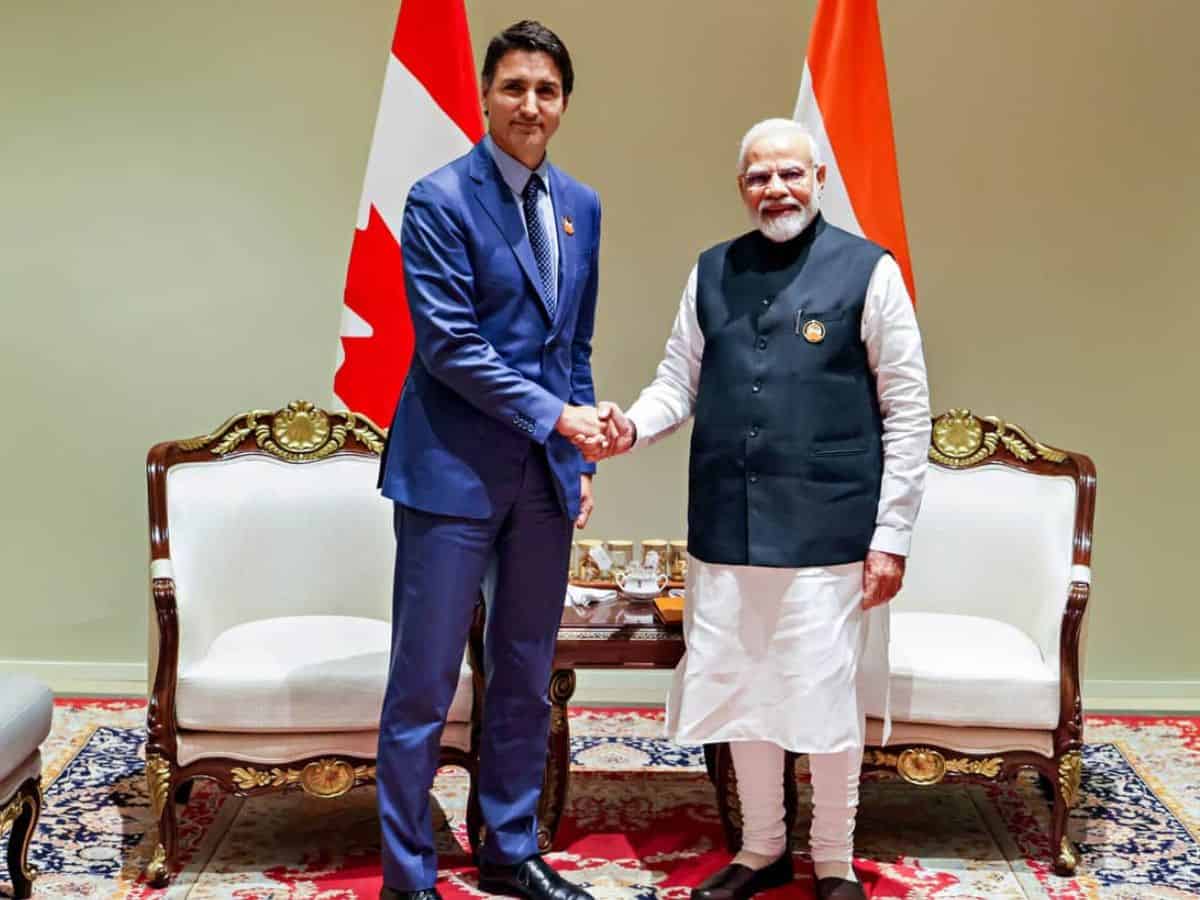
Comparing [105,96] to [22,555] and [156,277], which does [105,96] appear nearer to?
[156,277]

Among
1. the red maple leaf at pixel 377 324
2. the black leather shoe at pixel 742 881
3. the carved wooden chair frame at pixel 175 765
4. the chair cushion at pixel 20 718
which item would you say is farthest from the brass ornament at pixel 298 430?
the black leather shoe at pixel 742 881

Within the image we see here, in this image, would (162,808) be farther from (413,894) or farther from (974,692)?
(974,692)

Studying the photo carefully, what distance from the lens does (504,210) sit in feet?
8.95

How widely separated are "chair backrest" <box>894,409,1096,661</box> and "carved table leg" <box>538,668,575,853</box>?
113 cm

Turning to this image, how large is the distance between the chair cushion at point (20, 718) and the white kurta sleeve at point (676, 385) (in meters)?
1.40

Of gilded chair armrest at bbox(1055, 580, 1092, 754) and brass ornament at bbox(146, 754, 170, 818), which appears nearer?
brass ornament at bbox(146, 754, 170, 818)

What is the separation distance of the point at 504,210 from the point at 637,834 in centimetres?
161

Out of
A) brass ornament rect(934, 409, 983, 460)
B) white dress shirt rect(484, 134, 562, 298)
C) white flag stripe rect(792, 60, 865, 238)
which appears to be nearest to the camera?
white dress shirt rect(484, 134, 562, 298)

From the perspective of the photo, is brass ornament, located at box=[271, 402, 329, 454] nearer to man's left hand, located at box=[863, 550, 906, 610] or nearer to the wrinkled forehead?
the wrinkled forehead

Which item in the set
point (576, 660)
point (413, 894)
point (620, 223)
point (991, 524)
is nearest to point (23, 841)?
point (413, 894)

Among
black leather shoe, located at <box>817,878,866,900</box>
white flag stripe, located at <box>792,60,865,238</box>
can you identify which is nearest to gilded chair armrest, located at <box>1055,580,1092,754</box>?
black leather shoe, located at <box>817,878,866,900</box>

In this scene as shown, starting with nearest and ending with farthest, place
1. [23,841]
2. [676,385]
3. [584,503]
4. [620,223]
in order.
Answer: [23,841], [584,503], [676,385], [620,223]

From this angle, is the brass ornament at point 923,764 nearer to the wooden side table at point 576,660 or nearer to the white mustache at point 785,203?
the wooden side table at point 576,660

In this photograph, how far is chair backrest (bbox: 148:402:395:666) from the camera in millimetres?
3555
